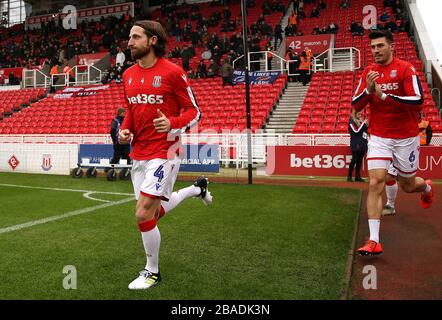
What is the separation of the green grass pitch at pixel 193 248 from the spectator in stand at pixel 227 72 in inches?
471

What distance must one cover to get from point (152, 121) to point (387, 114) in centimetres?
271

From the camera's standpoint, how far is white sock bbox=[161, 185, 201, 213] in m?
4.46

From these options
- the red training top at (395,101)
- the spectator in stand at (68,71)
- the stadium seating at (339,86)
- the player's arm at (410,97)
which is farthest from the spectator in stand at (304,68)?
the player's arm at (410,97)

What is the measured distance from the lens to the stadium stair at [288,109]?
16.3 m

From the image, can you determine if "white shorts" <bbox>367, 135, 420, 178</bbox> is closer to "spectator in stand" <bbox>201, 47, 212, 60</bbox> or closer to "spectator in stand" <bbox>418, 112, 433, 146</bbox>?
"spectator in stand" <bbox>418, 112, 433, 146</bbox>

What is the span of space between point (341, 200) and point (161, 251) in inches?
173

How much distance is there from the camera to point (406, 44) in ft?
66.3

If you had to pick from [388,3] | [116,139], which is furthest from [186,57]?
[388,3]

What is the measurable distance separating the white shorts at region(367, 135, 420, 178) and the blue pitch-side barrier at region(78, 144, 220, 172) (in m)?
7.37

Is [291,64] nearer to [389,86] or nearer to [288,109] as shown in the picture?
[288,109]

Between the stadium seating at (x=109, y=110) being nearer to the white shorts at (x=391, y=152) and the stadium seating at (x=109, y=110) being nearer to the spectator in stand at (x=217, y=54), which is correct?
the spectator in stand at (x=217, y=54)

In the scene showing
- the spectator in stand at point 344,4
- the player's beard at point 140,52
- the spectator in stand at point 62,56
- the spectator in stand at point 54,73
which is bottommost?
the player's beard at point 140,52
